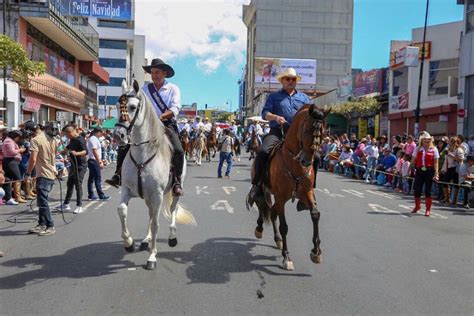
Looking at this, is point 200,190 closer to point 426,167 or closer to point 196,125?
point 426,167

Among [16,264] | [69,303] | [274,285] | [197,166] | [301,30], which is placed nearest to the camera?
[69,303]

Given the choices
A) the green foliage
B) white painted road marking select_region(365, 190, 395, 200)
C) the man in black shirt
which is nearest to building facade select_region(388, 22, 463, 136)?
the green foliage

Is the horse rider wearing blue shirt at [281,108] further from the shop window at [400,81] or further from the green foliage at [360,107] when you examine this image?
the green foliage at [360,107]

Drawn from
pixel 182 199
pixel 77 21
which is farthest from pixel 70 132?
pixel 77 21

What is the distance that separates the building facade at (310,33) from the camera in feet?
367

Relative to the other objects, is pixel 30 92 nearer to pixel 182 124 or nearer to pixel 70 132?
pixel 182 124

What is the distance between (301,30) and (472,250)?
360ft

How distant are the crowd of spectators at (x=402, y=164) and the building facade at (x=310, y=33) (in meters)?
87.3

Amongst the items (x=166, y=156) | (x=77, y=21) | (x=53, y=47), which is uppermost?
(x=77, y=21)

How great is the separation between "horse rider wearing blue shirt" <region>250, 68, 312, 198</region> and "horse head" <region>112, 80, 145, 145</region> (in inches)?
80.6

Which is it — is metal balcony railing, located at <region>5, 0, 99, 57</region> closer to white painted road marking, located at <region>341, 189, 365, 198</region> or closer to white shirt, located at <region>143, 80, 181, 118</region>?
white painted road marking, located at <region>341, 189, 365, 198</region>

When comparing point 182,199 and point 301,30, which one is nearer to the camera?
point 182,199

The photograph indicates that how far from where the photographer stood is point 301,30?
4441 inches

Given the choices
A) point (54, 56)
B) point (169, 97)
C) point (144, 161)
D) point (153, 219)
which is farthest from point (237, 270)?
point (54, 56)
